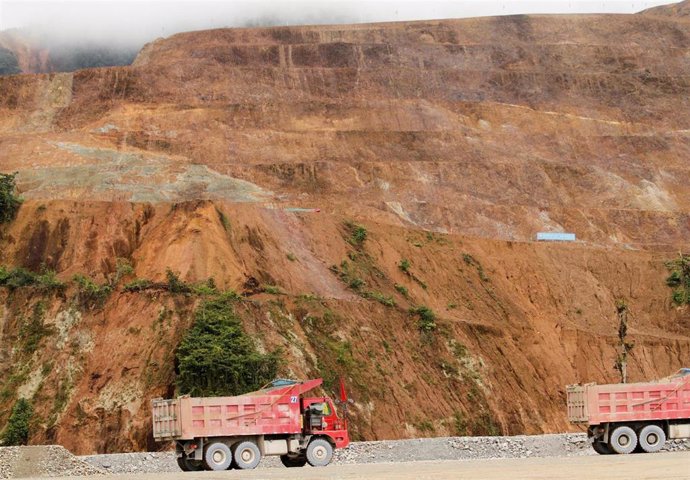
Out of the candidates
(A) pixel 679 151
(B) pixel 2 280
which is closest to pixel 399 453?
(B) pixel 2 280

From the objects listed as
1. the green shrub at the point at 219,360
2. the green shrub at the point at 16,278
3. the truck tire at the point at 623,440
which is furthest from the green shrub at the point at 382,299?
the truck tire at the point at 623,440

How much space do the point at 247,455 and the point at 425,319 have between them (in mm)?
23950

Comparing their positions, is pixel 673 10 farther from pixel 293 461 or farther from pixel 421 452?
pixel 293 461

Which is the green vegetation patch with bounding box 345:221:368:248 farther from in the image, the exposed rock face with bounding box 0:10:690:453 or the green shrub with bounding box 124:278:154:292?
the green shrub with bounding box 124:278:154:292

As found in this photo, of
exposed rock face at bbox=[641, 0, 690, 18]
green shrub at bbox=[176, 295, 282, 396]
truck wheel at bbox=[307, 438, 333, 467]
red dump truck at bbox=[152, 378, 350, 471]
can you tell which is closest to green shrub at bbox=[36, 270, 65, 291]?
green shrub at bbox=[176, 295, 282, 396]

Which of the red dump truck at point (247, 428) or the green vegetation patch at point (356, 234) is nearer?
the red dump truck at point (247, 428)

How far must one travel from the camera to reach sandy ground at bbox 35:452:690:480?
31.2m

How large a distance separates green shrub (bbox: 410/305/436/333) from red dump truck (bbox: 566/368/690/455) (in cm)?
2082

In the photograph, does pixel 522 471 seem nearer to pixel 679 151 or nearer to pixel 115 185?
pixel 115 185

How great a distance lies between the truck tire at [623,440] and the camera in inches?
1527

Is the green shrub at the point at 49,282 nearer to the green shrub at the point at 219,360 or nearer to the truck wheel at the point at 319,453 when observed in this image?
the green shrub at the point at 219,360

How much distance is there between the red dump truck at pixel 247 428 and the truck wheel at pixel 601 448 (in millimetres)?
7218

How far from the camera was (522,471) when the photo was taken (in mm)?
32719

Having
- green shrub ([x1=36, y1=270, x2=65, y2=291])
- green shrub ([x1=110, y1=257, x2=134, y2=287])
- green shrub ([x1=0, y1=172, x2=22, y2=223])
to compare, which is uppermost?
green shrub ([x1=0, y1=172, x2=22, y2=223])
